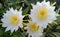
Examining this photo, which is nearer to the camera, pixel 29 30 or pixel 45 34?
pixel 29 30

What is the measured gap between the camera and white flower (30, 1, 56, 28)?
2.47 ft

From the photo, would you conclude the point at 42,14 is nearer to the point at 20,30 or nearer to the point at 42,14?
the point at 42,14

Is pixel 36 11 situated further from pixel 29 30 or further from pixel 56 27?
pixel 56 27

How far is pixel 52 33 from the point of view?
3.18 feet

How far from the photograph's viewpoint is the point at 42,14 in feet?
2.50

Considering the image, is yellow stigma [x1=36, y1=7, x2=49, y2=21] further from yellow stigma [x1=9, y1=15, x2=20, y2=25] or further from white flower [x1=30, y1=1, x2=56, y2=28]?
yellow stigma [x1=9, y1=15, x2=20, y2=25]

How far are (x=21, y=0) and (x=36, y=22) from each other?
412 millimetres

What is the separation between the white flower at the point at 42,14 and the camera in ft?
2.47

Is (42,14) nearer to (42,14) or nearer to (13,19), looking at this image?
(42,14)

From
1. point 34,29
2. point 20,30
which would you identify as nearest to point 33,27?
point 34,29

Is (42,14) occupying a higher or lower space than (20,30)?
higher

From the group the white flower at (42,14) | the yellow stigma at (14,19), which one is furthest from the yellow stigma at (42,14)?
the yellow stigma at (14,19)

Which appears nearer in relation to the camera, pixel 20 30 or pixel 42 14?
pixel 42 14

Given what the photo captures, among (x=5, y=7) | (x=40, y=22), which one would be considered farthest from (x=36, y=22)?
(x=5, y=7)
